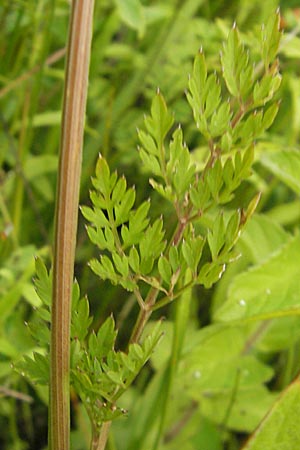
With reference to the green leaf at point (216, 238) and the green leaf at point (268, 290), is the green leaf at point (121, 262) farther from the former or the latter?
the green leaf at point (268, 290)

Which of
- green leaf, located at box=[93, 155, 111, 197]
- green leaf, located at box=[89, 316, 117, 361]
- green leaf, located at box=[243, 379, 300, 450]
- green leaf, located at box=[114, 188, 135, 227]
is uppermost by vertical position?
green leaf, located at box=[93, 155, 111, 197]

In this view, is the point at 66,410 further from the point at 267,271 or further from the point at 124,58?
the point at 124,58

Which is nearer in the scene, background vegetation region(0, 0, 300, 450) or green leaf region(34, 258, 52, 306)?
green leaf region(34, 258, 52, 306)

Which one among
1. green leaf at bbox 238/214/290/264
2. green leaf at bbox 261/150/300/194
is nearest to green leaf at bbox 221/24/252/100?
green leaf at bbox 261/150/300/194

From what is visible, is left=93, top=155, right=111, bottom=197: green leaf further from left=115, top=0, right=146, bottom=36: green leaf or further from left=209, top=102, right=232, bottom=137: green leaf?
left=115, top=0, right=146, bottom=36: green leaf

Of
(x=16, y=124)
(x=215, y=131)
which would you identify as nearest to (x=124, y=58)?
(x=16, y=124)

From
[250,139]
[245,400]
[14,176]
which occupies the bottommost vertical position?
[245,400]

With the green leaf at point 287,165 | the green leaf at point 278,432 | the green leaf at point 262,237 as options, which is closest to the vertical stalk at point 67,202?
the green leaf at point 278,432
